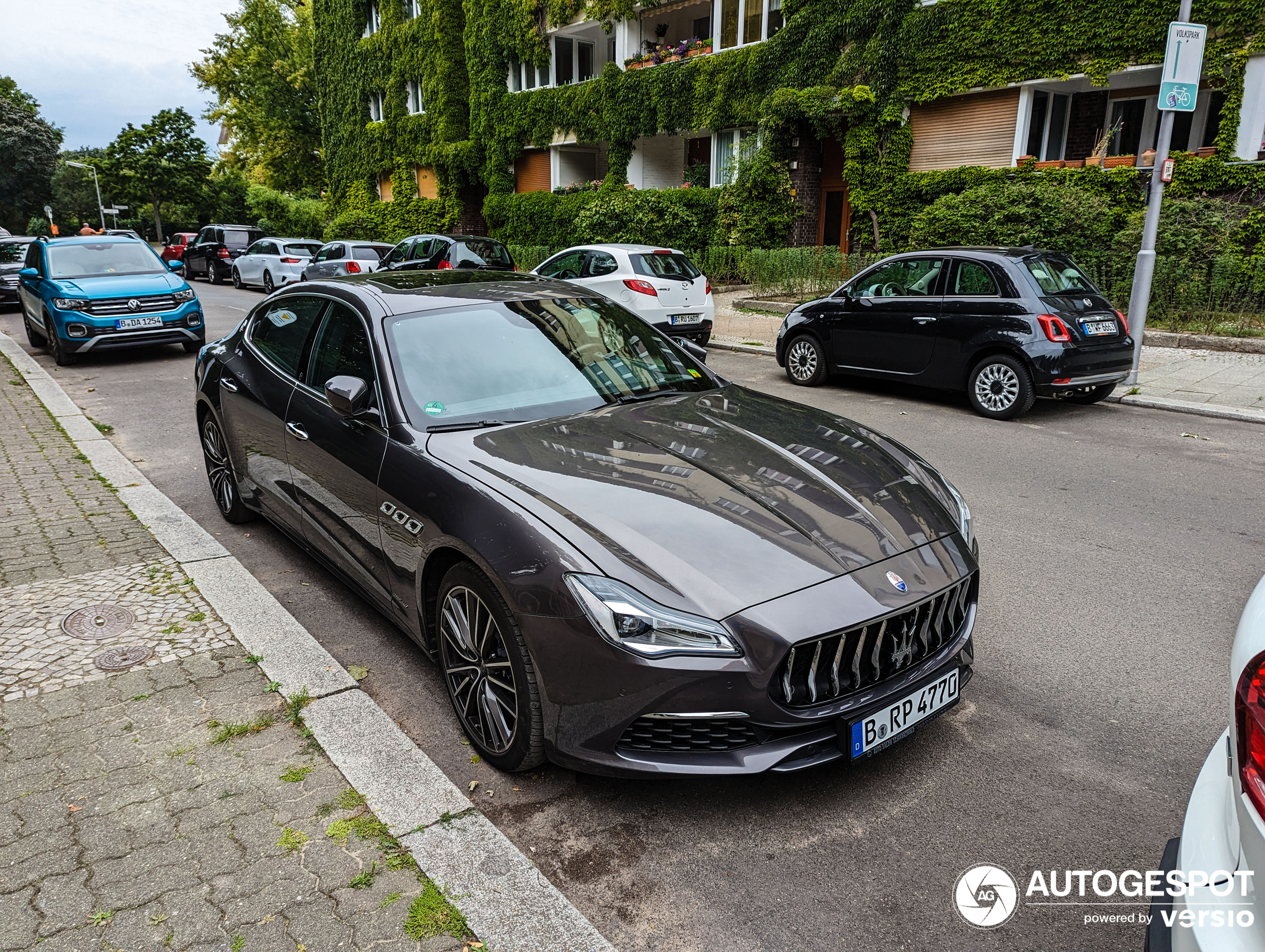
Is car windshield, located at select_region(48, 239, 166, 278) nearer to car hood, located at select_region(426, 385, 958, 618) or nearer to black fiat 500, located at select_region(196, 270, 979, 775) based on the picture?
black fiat 500, located at select_region(196, 270, 979, 775)

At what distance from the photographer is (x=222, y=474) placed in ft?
19.3

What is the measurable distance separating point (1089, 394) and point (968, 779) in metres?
7.88

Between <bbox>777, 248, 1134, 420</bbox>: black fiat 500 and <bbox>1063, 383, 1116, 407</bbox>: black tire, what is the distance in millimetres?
16

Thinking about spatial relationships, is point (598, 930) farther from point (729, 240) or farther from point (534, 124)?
point (534, 124)

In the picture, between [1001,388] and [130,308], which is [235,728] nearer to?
[1001,388]

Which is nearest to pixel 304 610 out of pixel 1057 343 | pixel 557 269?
pixel 1057 343

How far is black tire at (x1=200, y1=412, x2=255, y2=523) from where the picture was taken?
567 centimetres

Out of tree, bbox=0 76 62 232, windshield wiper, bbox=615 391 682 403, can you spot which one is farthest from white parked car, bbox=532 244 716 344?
tree, bbox=0 76 62 232

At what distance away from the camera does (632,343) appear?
Result: 179 inches

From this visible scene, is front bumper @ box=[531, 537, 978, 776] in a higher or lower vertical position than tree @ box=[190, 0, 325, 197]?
lower

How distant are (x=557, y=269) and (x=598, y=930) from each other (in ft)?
42.9

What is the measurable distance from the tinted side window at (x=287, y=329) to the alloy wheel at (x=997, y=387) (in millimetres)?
6957

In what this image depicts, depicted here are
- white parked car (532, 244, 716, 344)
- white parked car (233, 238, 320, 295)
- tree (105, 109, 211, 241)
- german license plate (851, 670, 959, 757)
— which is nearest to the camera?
german license plate (851, 670, 959, 757)

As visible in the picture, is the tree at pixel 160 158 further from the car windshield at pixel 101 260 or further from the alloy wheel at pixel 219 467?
the alloy wheel at pixel 219 467
